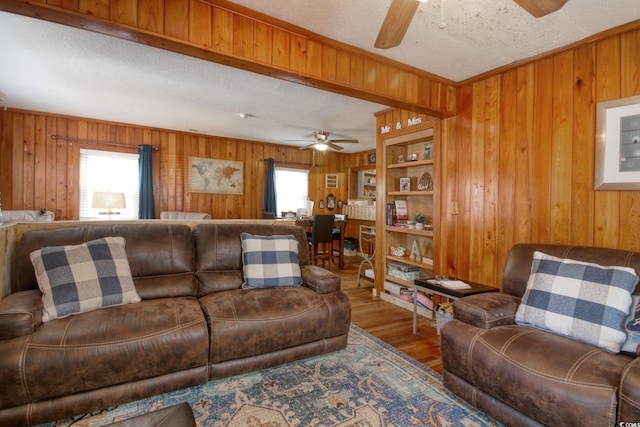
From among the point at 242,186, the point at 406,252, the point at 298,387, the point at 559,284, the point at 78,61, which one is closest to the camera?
the point at 559,284

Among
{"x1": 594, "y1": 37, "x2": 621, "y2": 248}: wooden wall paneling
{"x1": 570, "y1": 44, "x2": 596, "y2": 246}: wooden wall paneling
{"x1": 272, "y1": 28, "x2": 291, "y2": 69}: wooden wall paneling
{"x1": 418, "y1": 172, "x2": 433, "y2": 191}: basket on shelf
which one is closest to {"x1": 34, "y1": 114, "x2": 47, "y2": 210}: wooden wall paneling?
{"x1": 272, "y1": 28, "x2": 291, "y2": 69}: wooden wall paneling

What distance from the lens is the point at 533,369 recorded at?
142 centimetres

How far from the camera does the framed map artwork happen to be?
5688 mm

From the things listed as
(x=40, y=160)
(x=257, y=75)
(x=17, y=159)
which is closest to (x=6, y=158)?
(x=17, y=159)

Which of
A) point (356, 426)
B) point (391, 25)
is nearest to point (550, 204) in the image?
point (391, 25)

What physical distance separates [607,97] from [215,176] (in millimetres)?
5475

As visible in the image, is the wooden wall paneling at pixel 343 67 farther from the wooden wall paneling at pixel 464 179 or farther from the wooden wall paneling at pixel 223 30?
the wooden wall paneling at pixel 464 179

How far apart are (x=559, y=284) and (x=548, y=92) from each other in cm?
157

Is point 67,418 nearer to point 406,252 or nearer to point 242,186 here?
point 406,252

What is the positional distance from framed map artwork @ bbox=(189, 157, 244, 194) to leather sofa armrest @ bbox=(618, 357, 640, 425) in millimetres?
5776

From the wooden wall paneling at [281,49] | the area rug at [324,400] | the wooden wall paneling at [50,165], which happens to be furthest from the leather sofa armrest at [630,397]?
the wooden wall paneling at [50,165]

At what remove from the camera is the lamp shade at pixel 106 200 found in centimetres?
438

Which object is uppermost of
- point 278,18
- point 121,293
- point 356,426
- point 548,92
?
point 278,18

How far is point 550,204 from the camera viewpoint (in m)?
2.43
